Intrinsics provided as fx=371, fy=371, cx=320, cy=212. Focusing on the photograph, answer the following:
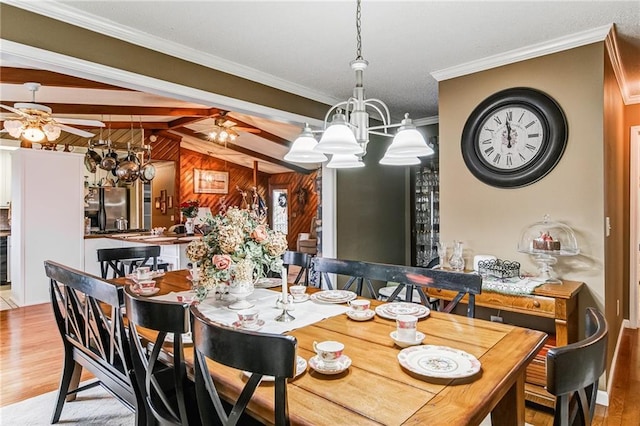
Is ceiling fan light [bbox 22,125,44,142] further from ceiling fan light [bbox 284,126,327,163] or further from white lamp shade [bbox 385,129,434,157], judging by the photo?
white lamp shade [bbox 385,129,434,157]

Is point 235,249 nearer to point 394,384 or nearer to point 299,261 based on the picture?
point 299,261

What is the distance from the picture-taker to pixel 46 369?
296 cm

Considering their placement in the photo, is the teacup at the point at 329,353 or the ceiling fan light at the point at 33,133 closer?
the teacup at the point at 329,353

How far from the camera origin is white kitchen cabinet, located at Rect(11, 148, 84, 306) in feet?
15.7

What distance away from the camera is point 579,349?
0.93m

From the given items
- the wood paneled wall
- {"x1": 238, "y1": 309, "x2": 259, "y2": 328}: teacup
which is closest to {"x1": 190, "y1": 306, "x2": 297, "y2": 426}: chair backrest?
{"x1": 238, "y1": 309, "x2": 259, "y2": 328}: teacup

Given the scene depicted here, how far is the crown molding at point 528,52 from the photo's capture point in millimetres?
2471

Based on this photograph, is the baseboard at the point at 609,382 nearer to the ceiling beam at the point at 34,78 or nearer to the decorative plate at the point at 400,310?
the decorative plate at the point at 400,310

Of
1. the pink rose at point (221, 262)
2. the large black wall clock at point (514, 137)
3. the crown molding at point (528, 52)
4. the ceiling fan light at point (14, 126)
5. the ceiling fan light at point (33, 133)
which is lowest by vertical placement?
the pink rose at point (221, 262)

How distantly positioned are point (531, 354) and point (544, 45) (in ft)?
7.52

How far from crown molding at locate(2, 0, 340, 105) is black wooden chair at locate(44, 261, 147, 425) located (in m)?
1.47

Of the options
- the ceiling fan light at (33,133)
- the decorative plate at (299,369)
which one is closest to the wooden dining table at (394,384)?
the decorative plate at (299,369)

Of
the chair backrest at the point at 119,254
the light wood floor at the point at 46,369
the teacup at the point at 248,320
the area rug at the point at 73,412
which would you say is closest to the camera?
the teacup at the point at 248,320

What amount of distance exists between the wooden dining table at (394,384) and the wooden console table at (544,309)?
803 millimetres
